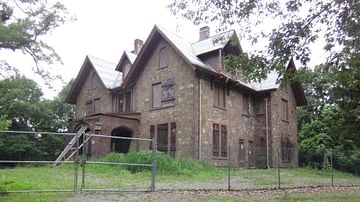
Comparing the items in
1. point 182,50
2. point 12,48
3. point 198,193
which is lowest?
point 198,193

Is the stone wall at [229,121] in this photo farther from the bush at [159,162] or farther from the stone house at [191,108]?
the bush at [159,162]

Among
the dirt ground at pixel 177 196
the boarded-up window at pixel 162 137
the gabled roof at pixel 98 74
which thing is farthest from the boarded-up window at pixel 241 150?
the dirt ground at pixel 177 196

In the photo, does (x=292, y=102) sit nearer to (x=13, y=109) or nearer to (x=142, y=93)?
(x=142, y=93)

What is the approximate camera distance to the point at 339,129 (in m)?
26.8

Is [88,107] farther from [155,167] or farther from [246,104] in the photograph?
[155,167]

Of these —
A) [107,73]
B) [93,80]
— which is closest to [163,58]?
[107,73]

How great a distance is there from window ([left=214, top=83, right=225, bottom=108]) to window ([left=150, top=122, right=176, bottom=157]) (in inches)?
124

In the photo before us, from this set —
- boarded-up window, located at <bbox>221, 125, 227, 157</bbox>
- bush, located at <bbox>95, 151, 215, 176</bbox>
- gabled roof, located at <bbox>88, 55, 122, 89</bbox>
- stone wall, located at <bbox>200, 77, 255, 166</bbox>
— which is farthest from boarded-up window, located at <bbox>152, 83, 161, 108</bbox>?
bush, located at <bbox>95, 151, 215, 176</bbox>

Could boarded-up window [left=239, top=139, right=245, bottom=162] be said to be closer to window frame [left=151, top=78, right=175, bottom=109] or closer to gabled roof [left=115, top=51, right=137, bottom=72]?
window frame [left=151, top=78, right=175, bottom=109]

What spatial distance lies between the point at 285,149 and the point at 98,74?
50.6ft

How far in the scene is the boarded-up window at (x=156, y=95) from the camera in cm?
2627

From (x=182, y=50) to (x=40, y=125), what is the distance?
25.3m

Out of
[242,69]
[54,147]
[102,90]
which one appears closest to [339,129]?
[102,90]

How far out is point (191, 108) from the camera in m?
23.8
